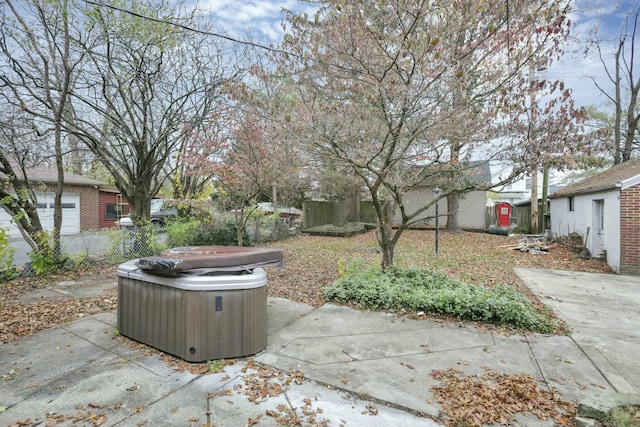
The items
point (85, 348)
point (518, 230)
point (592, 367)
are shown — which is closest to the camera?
point (592, 367)

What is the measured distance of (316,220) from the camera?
16.5 metres

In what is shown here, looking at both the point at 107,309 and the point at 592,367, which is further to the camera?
the point at 107,309

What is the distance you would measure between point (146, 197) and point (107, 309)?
4.50 m

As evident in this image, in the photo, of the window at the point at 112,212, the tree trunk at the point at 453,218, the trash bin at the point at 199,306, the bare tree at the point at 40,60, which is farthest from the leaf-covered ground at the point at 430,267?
the window at the point at 112,212

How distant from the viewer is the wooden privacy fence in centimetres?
1608

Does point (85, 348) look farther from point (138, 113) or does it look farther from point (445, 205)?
point (445, 205)

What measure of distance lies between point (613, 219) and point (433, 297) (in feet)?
21.3

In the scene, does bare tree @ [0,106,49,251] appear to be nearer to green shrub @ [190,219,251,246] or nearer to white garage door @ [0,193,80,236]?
green shrub @ [190,219,251,246]

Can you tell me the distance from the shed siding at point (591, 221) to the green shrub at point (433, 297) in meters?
4.96

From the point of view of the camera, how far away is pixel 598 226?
912cm

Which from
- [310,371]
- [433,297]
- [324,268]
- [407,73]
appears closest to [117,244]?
[324,268]

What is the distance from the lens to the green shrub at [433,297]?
4129 millimetres

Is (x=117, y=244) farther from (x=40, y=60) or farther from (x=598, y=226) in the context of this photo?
(x=598, y=226)

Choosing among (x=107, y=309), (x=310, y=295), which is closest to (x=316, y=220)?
(x=310, y=295)
